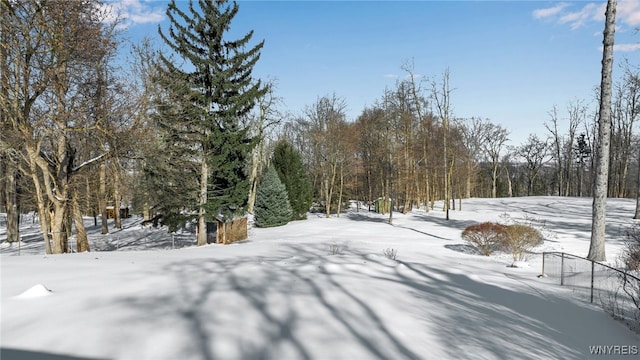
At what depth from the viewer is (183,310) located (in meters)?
4.64

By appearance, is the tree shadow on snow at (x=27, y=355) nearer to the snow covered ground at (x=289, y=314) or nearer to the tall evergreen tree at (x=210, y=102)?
the snow covered ground at (x=289, y=314)

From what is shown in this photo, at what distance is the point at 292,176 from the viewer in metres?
31.1

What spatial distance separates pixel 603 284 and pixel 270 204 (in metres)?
21.1

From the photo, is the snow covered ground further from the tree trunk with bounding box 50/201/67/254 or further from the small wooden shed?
the small wooden shed

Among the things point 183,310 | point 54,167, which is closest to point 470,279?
point 183,310

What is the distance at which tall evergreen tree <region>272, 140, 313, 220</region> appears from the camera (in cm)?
3056

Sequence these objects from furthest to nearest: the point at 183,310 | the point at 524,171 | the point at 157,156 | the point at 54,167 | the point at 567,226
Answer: the point at 524,171 → the point at 567,226 → the point at 157,156 → the point at 54,167 → the point at 183,310

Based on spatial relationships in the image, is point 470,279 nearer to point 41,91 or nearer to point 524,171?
point 41,91

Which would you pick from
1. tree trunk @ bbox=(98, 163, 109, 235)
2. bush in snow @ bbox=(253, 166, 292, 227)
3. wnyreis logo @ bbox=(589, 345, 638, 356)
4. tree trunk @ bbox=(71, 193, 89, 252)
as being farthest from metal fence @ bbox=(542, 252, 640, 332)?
bush in snow @ bbox=(253, 166, 292, 227)

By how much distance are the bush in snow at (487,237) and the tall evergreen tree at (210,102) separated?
37.8 feet

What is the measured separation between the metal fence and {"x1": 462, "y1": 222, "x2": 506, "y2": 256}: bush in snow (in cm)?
413

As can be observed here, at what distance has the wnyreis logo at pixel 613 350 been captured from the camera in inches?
191

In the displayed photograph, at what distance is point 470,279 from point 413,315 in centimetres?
395

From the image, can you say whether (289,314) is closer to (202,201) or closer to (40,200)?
(40,200)
